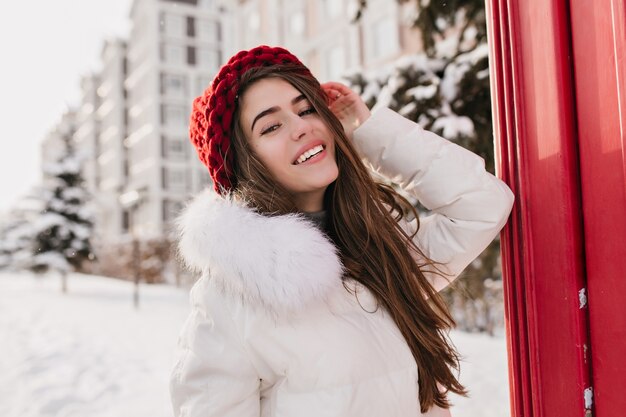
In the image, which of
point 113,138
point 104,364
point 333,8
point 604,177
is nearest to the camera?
point 604,177

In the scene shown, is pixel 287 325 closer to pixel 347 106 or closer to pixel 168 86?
pixel 347 106

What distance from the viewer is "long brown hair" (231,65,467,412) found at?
4.83 ft

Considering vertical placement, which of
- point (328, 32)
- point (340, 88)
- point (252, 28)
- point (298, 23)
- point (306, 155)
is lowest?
point (306, 155)

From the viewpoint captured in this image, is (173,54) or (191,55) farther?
(191,55)

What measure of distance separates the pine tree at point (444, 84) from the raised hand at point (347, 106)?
1.44 m

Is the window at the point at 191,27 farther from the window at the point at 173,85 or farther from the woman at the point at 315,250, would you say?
the woman at the point at 315,250

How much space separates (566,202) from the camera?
1153 millimetres

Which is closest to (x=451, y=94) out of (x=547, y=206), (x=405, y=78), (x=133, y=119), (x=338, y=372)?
(x=405, y=78)

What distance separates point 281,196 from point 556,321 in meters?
0.82

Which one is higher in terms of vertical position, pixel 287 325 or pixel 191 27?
pixel 191 27

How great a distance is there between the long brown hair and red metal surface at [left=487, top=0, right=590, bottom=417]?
0.79 feet

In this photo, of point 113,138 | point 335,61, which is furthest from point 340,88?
point 113,138

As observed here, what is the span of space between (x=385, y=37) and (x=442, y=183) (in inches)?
550

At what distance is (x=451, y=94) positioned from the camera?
3.23m
